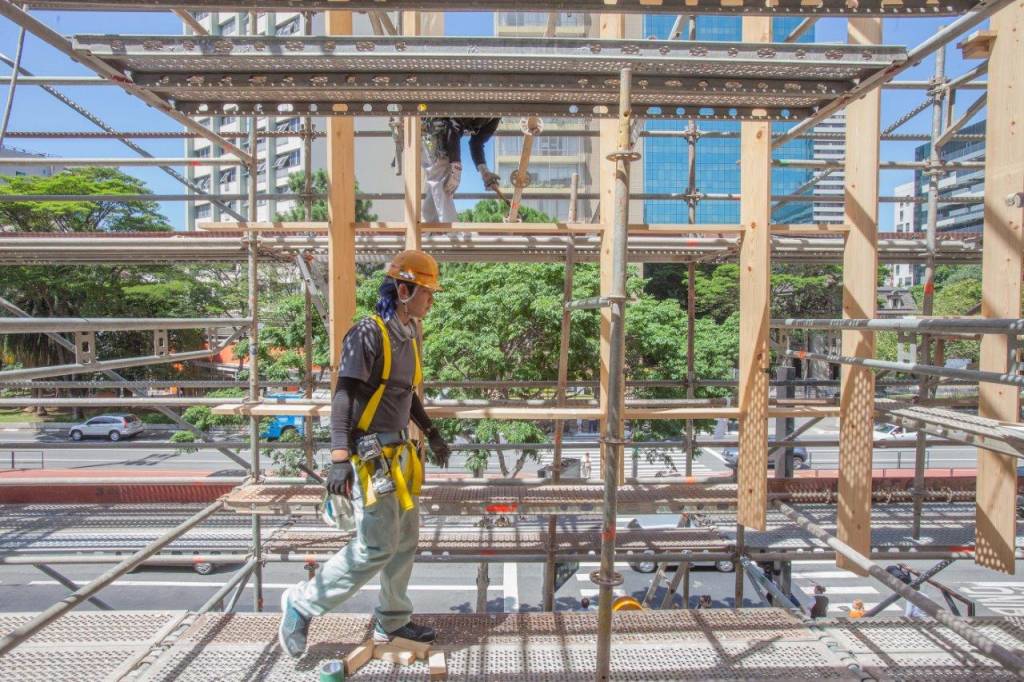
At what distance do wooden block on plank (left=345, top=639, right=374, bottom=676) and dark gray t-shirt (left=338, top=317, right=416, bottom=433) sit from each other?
3.46 feet

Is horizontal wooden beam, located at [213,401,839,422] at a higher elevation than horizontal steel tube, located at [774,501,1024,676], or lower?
higher

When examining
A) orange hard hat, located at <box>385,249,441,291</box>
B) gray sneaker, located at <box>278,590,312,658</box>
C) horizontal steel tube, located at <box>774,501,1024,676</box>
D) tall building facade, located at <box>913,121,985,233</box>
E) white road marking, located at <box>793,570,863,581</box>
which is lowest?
white road marking, located at <box>793,570,863,581</box>

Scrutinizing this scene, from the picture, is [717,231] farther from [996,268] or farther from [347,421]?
[347,421]

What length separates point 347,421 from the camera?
3041mm

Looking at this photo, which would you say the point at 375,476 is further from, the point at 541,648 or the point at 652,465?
the point at 652,465

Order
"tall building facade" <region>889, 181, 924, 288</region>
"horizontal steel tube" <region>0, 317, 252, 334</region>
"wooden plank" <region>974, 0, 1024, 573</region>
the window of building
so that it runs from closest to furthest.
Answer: "horizontal steel tube" <region>0, 317, 252, 334</region> → "wooden plank" <region>974, 0, 1024, 573</region> → the window of building → "tall building facade" <region>889, 181, 924, 288</region>

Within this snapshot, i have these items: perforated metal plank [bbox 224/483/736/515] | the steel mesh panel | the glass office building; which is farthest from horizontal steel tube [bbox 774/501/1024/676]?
the glass office building

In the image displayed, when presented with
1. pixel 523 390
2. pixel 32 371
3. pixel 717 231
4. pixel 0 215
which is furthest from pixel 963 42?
pixel 0 215

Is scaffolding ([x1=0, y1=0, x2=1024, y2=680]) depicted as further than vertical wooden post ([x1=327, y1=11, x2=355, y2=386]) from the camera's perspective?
No

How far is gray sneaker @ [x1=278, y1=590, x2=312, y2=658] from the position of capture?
3035 mm

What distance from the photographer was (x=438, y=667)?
2.94 meters

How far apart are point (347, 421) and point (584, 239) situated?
11.9 feet

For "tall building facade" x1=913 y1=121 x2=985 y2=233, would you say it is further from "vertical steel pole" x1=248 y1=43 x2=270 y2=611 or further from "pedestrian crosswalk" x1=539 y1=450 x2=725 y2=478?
"pedestrian crosswalk" x1=539 y1=450 x2=725 y2=478

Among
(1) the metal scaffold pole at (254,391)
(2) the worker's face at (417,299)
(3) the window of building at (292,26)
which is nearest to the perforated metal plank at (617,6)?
(2) the worker's face at (417,299)
